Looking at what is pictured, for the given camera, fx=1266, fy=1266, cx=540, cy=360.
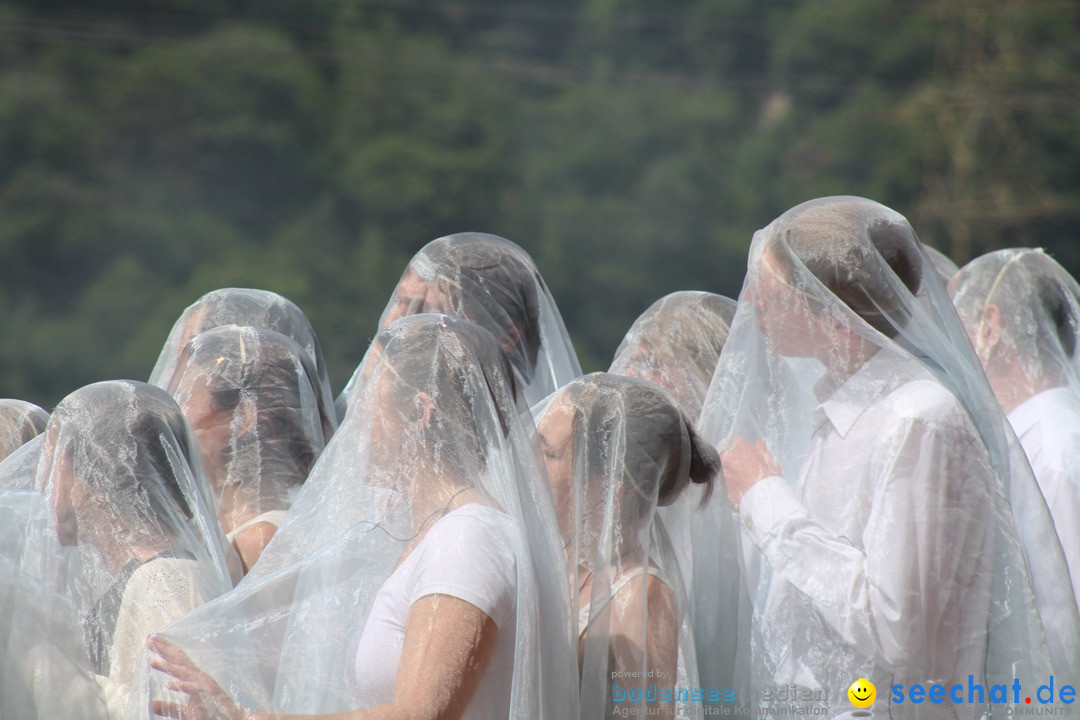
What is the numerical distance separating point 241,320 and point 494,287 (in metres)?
0.69

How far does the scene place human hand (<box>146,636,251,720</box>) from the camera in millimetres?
1713

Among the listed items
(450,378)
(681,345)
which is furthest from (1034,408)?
(450,378)

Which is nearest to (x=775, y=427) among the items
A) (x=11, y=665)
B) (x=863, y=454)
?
(x=863, y=454)

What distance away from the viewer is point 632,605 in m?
2.00

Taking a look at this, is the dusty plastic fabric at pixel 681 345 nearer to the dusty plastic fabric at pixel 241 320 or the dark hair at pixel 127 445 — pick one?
the dusty plastic fabric at pixel 241 320

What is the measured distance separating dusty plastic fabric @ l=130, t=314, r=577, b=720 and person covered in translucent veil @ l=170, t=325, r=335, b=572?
27.3 inches

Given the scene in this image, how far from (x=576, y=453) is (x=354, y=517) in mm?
405

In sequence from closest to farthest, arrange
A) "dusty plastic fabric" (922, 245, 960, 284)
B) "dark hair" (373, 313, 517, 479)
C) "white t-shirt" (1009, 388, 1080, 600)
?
1. "dark hair" (373, 313, 517, 479)
2. "white t-shirt" (1009, 388, 1080, 600)
3. "dusty plastic fabric" (922, 245, 960, 284)

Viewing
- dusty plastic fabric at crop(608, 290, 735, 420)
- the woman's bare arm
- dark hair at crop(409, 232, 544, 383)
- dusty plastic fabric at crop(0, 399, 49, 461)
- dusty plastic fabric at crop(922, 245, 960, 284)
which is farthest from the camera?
dusty plastic fabric at crop(922, 245, 960, 284)

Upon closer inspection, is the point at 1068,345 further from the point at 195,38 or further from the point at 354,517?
the point at 195,38

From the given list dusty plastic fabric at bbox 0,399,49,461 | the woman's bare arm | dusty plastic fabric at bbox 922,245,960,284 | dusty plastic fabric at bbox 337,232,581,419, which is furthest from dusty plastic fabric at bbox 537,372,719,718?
dusty plastic fabric at bbox 922,245,960,284

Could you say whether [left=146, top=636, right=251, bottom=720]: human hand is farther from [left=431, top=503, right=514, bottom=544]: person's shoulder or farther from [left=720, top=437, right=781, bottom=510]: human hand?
[left=720, top=437, right=781, bottom=510]: human hand

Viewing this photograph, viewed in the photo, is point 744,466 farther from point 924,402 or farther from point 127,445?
point 127,445

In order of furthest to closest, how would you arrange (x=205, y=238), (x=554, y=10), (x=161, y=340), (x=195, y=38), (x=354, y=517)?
1. (x=554, y=10)
2. (x=195, y=38)
3. (x=205, y=238)
4. (x=161, y=340)
5. (x=354, y=517)
